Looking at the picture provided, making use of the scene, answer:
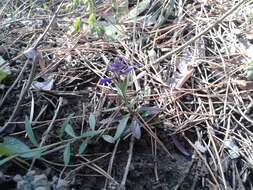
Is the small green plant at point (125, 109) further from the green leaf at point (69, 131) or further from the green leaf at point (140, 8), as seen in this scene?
the green leaf at point (140, 8)

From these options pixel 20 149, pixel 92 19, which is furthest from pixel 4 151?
pixel 92 19

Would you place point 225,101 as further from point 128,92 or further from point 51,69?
point 51,69

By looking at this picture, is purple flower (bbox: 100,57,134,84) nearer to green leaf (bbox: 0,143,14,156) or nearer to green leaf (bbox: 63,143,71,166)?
green leaf (bbox: 63,143,71,166)

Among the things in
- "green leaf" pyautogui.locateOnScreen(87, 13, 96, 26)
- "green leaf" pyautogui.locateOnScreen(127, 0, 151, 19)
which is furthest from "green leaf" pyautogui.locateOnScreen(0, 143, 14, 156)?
"green leaf" pyautogui.locateOnScreen(127, 0, 151, 19)

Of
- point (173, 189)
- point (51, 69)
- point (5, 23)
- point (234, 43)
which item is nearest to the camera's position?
point (173, 189)

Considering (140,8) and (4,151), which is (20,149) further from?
(140,8)

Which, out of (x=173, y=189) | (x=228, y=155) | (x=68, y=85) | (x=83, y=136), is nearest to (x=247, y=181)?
(x=228, y=155)

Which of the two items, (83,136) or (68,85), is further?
(68,85)

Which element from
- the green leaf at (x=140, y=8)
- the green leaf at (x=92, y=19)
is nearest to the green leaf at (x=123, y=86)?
the green leaf at (x=92, y=19)
